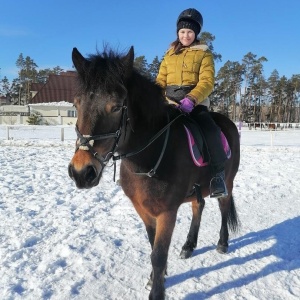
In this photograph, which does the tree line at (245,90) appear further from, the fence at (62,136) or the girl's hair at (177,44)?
the girl's hair at (177,44)

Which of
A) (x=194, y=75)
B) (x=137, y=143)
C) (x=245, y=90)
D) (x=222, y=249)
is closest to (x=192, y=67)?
(x=194, y=75)

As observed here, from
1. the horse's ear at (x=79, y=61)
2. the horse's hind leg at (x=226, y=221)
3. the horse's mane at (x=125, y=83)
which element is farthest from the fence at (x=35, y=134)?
the horse's ear at (x=79, y=61)

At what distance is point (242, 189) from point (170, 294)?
5.18 meters

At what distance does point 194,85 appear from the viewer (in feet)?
12.4

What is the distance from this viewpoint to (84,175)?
2.26 metres

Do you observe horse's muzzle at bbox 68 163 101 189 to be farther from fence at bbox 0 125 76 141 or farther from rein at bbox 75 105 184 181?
fence at bbox 0 125 76 141

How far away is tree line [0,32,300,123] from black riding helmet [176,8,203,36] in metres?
53.6

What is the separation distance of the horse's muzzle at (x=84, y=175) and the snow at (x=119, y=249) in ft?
5.28

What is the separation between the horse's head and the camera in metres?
2.29

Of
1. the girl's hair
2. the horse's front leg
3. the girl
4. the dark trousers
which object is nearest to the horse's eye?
the horse's front leg

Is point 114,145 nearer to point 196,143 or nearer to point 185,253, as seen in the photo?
point 196,143

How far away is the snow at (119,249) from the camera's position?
136 inches

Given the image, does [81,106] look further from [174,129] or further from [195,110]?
[195,110]

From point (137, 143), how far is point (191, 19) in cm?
186
